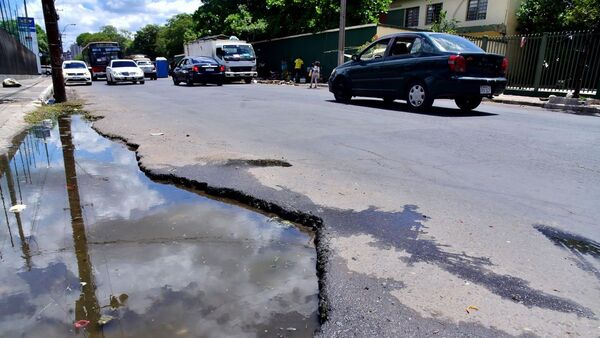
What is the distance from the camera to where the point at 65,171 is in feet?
16.7

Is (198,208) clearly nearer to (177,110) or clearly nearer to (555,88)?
(177,110)

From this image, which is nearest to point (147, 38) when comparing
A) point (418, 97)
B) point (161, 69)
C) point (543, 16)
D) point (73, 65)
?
point (161, 69)

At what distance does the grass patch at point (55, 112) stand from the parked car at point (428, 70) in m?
6.87

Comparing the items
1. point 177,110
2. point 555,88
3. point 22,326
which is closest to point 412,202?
point 22,326

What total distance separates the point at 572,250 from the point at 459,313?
1329 millimetres

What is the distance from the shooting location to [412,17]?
28.2 m

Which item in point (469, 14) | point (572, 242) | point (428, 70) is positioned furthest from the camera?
point (469, 14)

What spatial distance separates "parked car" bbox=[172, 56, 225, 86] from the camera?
68.9 ft

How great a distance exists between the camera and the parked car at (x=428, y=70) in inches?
348

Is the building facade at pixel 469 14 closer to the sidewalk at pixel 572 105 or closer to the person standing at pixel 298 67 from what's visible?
the person standing at pixel 298 67

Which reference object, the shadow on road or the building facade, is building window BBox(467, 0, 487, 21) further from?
the shadow on road

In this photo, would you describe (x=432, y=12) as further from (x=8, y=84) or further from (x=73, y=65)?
(x=8, y=84)

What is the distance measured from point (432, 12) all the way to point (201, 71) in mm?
14864

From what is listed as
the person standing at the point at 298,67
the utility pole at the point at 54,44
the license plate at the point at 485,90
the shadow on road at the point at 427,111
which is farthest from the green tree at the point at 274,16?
the license plate at the point at 485,90
